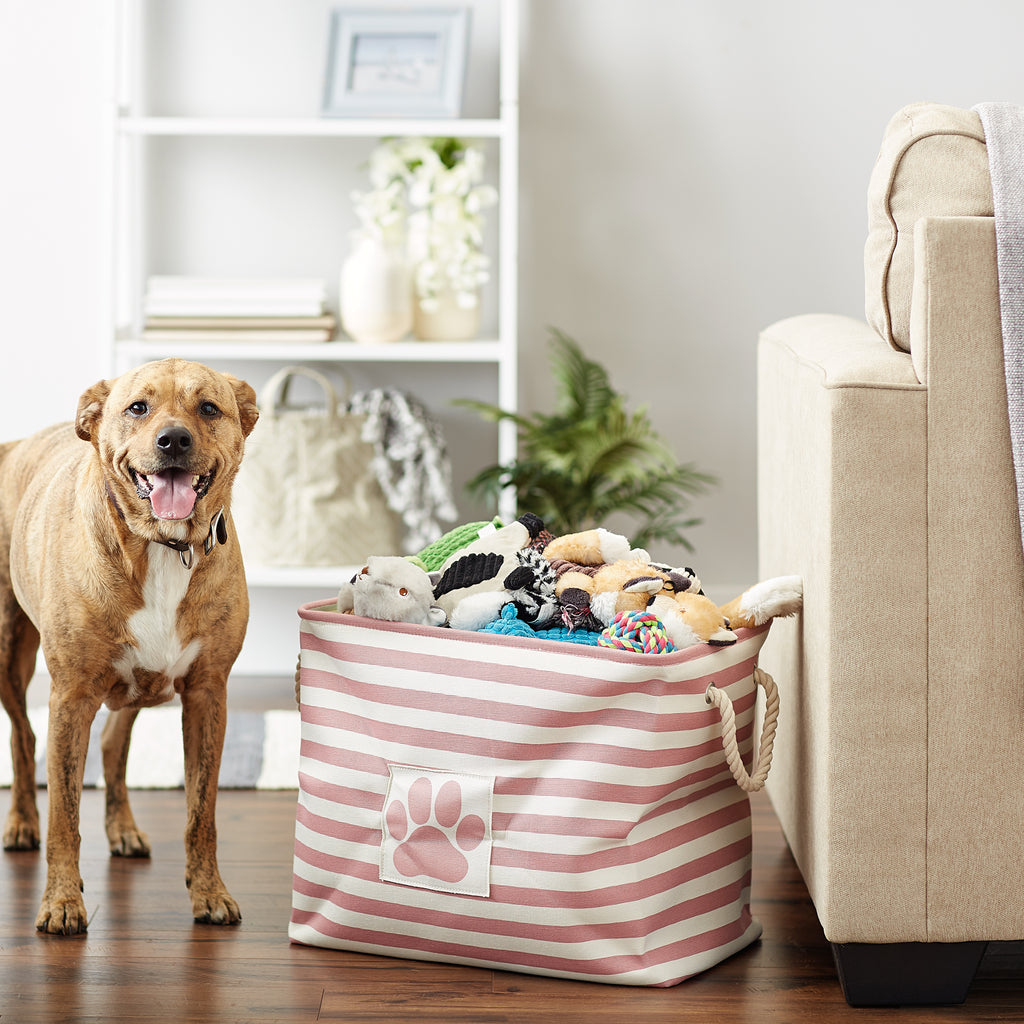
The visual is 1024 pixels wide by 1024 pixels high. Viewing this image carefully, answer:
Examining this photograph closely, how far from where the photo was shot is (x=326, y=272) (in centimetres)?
295

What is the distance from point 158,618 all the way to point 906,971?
3.07 ft

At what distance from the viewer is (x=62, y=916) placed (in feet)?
4.89

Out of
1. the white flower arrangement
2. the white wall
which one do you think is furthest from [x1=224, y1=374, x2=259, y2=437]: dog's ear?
the white wall

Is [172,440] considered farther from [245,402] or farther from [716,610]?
[716,610]

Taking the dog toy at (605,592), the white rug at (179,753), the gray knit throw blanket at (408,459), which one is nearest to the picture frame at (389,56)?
the gray knit throw blanket at (408,459)

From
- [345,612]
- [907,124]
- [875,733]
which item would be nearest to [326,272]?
[345,612]

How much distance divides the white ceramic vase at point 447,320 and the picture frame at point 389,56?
427mm

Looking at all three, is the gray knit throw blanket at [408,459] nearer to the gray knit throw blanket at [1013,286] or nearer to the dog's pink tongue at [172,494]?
the dog's pink tongue at [172,494]

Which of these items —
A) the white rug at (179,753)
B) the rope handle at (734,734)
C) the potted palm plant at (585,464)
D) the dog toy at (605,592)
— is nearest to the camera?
the rope handle at (734,734)

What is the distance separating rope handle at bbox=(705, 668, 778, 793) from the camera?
1324mm

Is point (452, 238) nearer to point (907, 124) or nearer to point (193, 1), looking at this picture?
point (193, 1)

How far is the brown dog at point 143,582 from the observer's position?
1.41 m

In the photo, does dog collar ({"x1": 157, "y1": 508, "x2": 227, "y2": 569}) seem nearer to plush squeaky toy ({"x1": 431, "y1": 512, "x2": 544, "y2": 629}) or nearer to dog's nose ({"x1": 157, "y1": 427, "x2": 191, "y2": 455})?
dog's nose ({"x1": 157, "y1": 427, "x2": 191, "y2": 455})

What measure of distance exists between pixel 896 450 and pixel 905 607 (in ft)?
0.52
